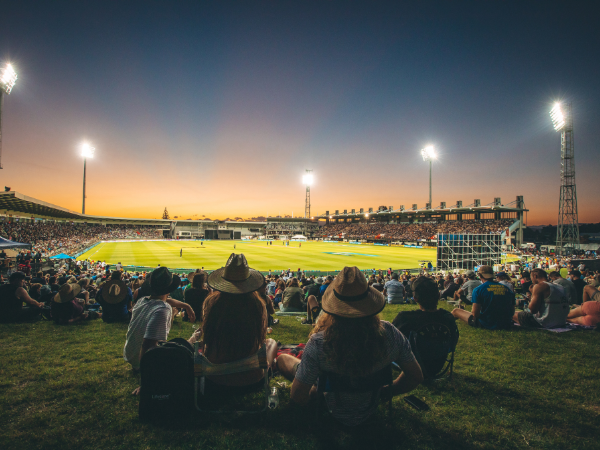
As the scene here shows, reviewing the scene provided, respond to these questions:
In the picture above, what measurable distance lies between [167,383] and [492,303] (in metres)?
6.38

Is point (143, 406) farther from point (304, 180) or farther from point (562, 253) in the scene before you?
point (304, 180)

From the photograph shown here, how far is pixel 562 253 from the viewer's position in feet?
148

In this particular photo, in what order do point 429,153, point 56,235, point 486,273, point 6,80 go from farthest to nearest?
point 429,153
point 56,235
point 6,80
point 486,273

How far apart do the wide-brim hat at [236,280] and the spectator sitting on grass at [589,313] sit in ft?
25.5

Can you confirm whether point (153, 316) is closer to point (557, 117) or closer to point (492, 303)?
point (492, 303)

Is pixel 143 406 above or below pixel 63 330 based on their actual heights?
above

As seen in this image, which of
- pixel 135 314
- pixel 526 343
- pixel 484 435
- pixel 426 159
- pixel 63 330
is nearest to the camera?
pixel 484 435

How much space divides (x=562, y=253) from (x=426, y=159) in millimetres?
32712

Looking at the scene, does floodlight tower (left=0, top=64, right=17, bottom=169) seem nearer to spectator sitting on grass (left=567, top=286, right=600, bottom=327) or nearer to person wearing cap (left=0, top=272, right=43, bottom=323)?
person wearing cap (left=0, top=272, right=43, bottom=323)

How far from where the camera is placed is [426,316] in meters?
3.64

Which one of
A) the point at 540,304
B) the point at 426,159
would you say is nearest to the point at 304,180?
the point at 426,159

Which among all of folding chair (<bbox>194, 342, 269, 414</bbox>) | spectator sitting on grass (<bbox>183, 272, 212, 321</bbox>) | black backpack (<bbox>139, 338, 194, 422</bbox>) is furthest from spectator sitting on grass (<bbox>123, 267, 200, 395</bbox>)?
spectator sitting on grass (<bbox>183, 272, 212, 321</bbox>)

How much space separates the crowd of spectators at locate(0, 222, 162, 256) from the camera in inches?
1554

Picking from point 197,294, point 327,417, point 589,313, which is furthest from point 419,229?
point 327,417
